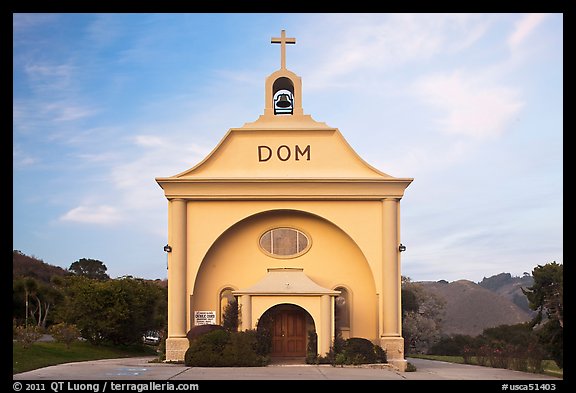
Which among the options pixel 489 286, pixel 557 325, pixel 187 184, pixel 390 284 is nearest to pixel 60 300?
pixel 187 184

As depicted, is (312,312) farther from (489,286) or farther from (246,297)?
(489,286)

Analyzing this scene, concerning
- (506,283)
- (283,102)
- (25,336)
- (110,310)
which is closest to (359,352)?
(283,102)

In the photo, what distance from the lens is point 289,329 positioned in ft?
102

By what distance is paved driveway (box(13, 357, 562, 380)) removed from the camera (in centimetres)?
2203

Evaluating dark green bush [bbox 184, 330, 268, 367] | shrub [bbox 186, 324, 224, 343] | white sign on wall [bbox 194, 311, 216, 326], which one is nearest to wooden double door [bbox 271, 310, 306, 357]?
shrub [bbox 186, 324, 224, 343]

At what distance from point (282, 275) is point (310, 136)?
5.80m

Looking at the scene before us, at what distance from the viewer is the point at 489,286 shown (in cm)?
13762

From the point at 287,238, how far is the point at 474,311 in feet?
212

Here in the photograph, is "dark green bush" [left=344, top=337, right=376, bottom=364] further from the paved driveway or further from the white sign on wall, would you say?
the white sign on wall

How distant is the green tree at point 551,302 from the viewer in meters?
24.3

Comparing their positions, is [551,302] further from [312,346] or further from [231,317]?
[231,317]

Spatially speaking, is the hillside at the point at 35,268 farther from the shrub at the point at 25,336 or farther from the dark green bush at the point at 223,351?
the dark green bush at the point at 223,351

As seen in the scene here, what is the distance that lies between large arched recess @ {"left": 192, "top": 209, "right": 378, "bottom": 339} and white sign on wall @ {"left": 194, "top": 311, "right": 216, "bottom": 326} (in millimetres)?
306

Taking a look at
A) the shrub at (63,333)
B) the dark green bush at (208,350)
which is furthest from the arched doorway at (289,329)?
the shrub at (63,333)
